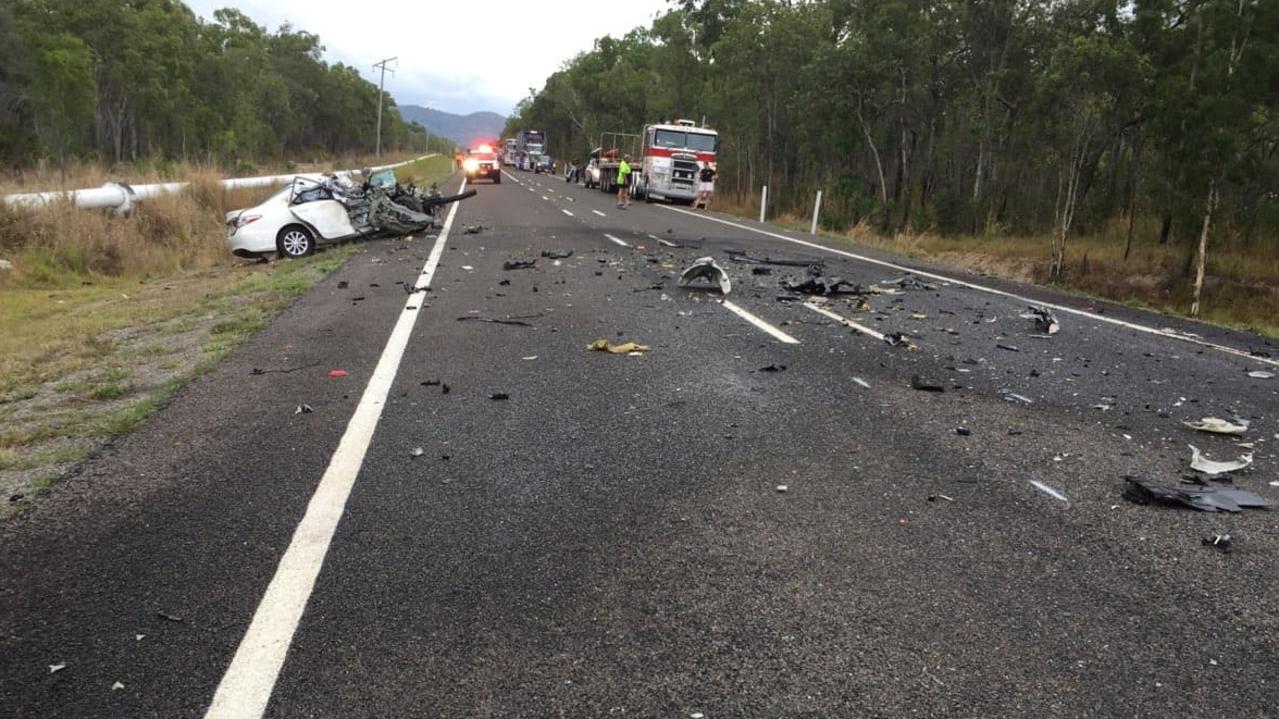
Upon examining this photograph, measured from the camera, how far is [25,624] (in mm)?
2938

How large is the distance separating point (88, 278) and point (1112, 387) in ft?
52.7

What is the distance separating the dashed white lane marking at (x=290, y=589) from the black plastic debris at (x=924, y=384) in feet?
13.5

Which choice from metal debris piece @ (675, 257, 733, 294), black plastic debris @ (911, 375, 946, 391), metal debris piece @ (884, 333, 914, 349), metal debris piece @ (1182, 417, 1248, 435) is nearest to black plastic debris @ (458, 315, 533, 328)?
metal debris piece @ (675, 257, 733, 294)

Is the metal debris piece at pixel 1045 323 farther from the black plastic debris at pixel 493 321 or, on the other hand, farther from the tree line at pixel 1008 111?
the tree line at pixel 1008 111

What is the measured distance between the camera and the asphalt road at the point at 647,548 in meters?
2.66

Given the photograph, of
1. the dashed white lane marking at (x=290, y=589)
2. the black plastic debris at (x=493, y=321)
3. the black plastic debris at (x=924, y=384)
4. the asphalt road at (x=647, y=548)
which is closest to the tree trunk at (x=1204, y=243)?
the asphalt road at (x=647, y=548)

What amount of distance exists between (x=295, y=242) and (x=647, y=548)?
1327 centimetres

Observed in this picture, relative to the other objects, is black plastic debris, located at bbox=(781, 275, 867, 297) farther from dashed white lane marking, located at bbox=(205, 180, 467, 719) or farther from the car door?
the car door

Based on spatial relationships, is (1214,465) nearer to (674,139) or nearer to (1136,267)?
A: (1136,267)

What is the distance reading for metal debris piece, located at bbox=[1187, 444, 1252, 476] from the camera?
4742 mm

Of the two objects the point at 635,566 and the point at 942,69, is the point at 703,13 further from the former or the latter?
the point at 635,566

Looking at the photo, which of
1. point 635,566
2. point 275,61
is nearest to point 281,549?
point 635,566

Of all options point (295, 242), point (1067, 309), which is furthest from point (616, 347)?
point (295, 242)

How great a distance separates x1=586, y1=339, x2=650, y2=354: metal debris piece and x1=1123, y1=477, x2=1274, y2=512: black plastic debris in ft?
13.6
